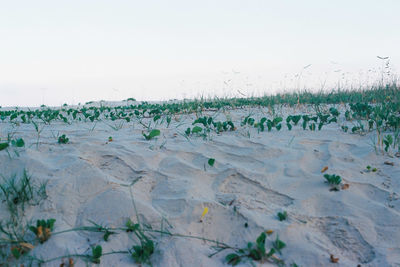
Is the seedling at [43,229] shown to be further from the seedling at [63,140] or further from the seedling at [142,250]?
the seedling at [63,140]

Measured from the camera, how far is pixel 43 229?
2320mm

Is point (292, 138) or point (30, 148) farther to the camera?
point (292, 138)

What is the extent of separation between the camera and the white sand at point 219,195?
2314 millimetres

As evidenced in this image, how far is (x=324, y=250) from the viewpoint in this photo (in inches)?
90.4

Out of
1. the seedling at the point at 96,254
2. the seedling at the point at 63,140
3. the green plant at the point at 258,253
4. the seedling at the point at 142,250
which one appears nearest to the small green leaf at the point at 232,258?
the green plant at the point at 258,253

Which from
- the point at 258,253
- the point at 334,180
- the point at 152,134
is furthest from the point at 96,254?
the point at 152,134

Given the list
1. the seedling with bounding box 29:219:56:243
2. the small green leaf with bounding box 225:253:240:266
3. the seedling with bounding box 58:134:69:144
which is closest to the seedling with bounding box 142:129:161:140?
the seedling with bounding box 58:134:69:144

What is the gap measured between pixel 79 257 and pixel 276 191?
169 centimetres

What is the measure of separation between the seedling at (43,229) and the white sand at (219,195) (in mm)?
68

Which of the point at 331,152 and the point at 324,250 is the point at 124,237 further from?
the point at 331,152

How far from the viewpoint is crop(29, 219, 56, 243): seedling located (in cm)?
229

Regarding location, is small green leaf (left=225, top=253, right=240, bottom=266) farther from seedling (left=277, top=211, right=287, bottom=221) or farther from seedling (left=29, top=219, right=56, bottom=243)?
seedling (left=29, top=219, right=56, bottom=243)

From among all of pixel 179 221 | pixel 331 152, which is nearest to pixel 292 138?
pixel 331 152

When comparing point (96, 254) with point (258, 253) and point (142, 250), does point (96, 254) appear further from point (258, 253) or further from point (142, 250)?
point (258, 253)
